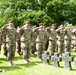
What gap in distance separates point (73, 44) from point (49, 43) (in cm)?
570

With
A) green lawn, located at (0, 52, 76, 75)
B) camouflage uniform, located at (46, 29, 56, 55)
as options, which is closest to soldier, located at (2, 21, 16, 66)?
green lawn, located at (0, 52, 76, 75)

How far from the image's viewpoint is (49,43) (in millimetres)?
18766

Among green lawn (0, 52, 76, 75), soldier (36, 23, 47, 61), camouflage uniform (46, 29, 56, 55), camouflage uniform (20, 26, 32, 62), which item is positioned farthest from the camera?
camouflage uniform (46, 29, 56, 55)

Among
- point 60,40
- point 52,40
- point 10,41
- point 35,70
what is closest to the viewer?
point 35,70

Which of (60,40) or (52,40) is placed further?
(60,40)

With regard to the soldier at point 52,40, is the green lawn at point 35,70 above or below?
below

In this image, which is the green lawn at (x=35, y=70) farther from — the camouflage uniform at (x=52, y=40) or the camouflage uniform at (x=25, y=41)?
the camouflage uniform at (x=52, y=40)

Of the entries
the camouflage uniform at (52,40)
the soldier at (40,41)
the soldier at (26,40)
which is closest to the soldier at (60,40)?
the camouflage uniform at (52,40)

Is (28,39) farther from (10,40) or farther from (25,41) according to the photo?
(10,40)

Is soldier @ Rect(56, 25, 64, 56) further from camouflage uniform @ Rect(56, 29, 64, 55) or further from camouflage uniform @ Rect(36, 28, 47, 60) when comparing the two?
camouflage uniform @ Rect(36, 28, 47, 60)

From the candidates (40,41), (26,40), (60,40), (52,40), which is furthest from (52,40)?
Result: (26,40)

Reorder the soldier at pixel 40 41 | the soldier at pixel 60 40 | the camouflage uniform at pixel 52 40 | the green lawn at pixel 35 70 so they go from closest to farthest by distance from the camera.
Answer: the green lawn at pixel 35 70 → the soldier at pixel 40 41 → the camouflage uniform at pixel 52 40 → the soldier at pixel 60 40

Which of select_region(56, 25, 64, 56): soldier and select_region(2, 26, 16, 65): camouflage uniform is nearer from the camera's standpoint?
select_region(2, 26, 16, 65): camouflage uniform

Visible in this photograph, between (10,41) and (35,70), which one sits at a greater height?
(10,41)
